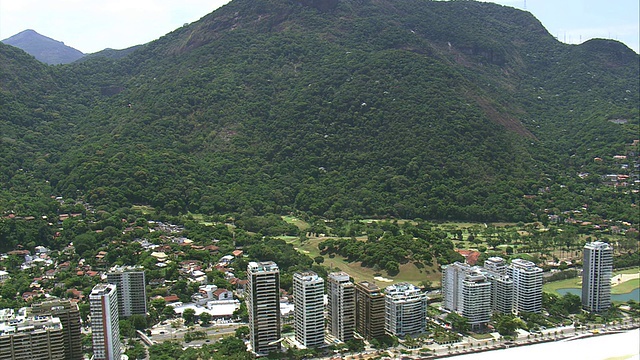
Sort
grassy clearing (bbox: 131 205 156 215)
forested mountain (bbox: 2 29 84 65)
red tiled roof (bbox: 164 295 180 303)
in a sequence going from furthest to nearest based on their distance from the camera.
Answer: forested mountain (bbox: 2 29 84 65), grassy clearing (bbox: 131 205 156 215), red tiled roof (bbox: 164 295 180 303)

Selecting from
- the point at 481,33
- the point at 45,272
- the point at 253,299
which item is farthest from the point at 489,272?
the point at 481,33

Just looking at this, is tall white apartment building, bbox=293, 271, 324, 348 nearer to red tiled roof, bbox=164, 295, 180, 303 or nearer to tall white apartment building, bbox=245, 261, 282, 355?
tall white apartment building, bbox=245, 261, 282, 355

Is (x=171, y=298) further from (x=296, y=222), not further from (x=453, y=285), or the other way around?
(x=296, y=222)

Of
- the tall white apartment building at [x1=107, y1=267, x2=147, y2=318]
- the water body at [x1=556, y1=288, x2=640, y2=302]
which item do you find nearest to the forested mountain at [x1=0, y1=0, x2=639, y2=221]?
the water body at [x1=556, y1=288, x2=640, y2=302]

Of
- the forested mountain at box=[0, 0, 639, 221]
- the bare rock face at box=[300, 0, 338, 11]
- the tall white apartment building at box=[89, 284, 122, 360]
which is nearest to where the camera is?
the tall white apartment building at box=[89, 284, 122, 360]

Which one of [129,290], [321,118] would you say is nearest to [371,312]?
[129,290]

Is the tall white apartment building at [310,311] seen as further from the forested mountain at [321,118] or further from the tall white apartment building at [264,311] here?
the forested mountain at [321,118]
